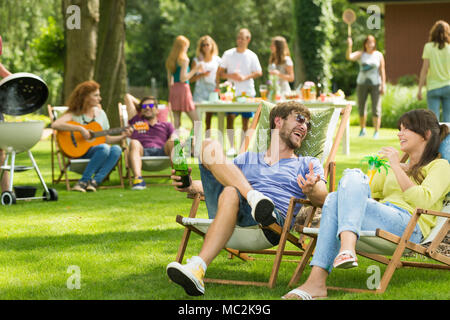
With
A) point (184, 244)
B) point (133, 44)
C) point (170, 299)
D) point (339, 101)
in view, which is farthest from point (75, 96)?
point (133, 44)

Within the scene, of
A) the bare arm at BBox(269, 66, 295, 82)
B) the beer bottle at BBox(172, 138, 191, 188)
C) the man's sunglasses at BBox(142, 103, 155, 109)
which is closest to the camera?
the beer bottle at BBox(172, 138, 191, 188)

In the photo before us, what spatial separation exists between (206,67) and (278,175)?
7180 mm

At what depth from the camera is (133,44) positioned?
4016cm

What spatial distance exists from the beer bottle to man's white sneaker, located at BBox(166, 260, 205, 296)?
0.68m

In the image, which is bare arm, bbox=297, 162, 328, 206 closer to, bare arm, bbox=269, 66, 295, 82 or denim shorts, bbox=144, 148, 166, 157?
denim shorts, bbox=144, 148, 166, 157

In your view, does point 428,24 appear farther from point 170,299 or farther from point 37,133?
point 170,299

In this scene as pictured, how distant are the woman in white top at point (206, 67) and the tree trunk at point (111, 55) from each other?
1979 mm

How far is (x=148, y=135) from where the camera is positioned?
27.8ft

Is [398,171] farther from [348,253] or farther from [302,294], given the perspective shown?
[302,294]

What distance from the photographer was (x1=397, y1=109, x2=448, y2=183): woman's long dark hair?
14.1ft

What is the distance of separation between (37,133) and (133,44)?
33863mm

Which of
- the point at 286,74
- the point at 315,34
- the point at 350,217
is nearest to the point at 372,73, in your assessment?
the point at 286,74

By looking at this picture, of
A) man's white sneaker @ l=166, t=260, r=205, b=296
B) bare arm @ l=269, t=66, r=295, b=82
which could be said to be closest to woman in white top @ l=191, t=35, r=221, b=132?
bare arm @ l=269, t=66, r=295, b=82
